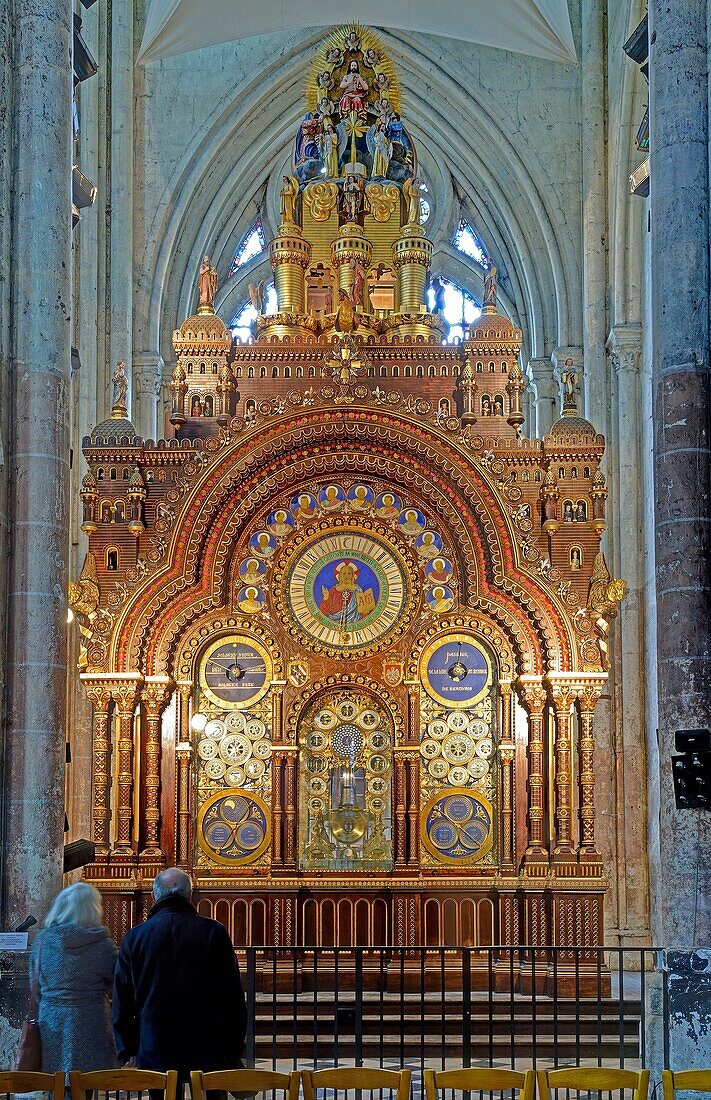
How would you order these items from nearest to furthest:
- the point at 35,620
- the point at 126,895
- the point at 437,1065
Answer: the point at 35,620, the point at 437,1065, the point at 126,895

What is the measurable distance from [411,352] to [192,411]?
2536 mm

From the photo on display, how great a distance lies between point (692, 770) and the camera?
9.64 m

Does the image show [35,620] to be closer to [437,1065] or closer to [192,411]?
[437,1065]

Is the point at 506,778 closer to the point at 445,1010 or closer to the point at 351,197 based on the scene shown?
the point at 445,1010

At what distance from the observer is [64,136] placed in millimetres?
10992

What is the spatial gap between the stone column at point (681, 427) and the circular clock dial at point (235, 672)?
20.3 feet

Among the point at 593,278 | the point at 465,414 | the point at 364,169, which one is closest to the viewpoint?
the point at 465,414

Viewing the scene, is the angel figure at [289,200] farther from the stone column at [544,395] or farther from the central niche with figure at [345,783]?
the stone column at [544,395]

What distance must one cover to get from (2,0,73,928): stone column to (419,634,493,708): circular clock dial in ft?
19.4

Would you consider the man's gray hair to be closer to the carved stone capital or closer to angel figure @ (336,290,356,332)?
angel figure @ (336,290,356,332)

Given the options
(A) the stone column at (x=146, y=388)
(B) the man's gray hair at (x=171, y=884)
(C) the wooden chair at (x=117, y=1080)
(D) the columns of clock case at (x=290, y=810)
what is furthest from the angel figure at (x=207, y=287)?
(C) the wooden chair at (x=117, y=1080)

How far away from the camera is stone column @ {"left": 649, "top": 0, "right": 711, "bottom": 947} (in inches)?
389

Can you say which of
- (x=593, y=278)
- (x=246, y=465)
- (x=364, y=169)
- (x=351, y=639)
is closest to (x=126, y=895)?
(x=351, y=639)

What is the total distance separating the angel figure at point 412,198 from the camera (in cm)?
1875
